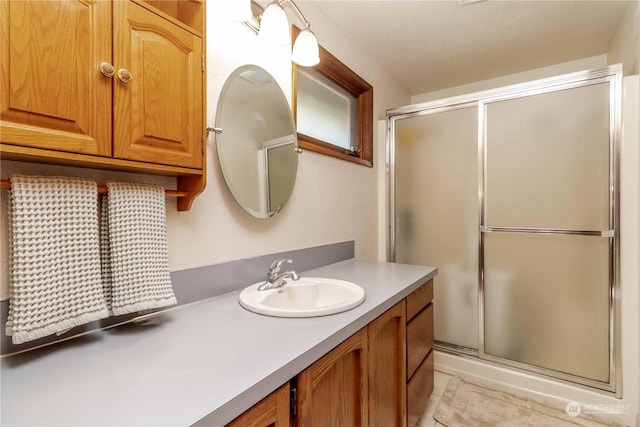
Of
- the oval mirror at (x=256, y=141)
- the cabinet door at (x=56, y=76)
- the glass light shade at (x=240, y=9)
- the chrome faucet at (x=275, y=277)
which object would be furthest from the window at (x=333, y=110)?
the cabinet door at (x=56, y=76)

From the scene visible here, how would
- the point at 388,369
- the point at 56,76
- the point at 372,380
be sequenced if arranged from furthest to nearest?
the point at 388,369 → the point at 372,380 → the point at 56,76

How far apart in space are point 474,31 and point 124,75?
206cm

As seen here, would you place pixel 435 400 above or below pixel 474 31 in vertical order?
below

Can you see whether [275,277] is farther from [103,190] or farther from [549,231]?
[549,231]

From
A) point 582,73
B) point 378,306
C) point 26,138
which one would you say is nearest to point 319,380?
point 378,306

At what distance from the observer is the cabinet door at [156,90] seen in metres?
0.68

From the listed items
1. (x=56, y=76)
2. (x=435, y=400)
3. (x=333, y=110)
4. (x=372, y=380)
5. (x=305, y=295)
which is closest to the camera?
(x=56, y=76)

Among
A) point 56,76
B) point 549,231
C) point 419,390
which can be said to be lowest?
point 419,390

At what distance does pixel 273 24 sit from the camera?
3.61ft

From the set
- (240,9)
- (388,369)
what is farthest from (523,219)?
(240,9)

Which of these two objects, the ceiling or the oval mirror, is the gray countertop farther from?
the ceiling

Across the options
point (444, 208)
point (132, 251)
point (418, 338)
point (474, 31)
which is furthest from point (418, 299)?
point (474, 31)

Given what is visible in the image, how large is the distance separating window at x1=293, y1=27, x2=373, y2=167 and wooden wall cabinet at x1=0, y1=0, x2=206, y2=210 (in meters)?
0.72

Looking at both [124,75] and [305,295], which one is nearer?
[124,75]
